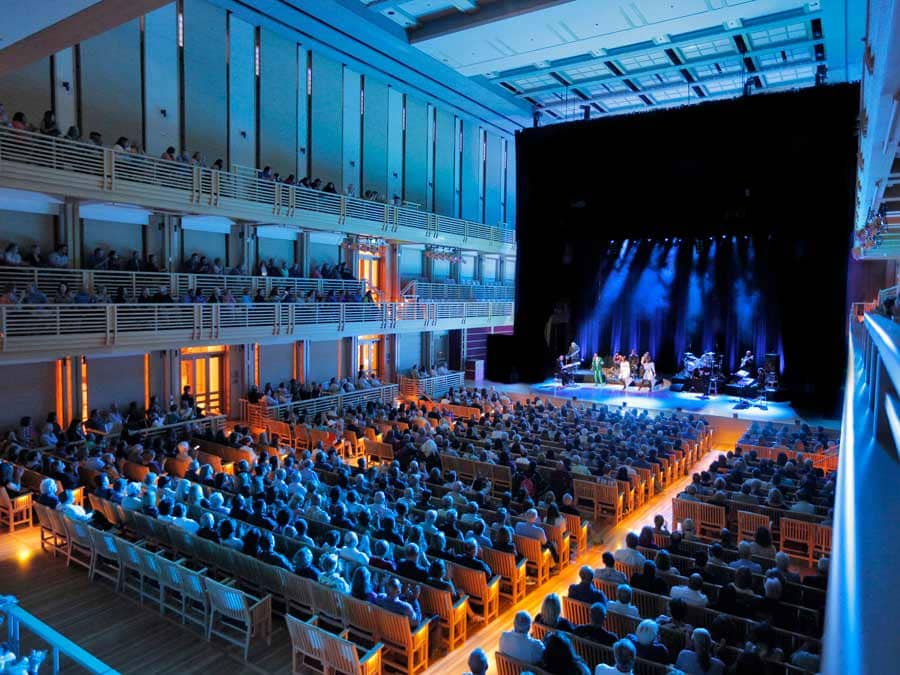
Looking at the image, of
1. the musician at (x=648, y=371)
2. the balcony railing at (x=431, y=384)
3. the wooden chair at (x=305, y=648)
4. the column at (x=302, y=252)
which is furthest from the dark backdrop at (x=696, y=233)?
the wooden chair at (x=305, y=648)

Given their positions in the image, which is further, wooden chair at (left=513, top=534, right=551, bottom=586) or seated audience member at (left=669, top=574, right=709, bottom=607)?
wooden chair at (left=513, top=534, right=551, bottom=586)

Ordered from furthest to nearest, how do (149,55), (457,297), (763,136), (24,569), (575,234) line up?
(457,297)
(575,234)
(763,136)
(149,55)
(24,569)

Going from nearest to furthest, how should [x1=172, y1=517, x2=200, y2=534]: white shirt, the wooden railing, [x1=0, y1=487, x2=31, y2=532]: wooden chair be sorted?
[x1=172, y1=517, x2=200, y2=534]: white shirt, [x1=0, y1=487, x2=31, y2=532]: wooden chair, the wooden railing

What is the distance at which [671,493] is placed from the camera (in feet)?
47.8

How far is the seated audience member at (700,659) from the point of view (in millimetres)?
5980

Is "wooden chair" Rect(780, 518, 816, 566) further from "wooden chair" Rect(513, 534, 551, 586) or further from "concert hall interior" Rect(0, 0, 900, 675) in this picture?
"wooden chair" Rect(513, 534, 551, 586)

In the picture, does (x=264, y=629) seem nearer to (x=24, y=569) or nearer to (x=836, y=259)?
(x=24, y=569)

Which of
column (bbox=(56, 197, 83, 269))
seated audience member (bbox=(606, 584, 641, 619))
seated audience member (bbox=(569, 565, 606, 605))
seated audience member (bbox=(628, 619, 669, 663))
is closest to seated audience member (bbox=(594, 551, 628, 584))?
seated audience member (bbox=(569, 565, 606, 605))

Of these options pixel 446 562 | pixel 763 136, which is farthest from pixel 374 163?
pixel 446 562

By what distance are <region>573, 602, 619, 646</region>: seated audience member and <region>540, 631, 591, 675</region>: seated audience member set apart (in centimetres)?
49

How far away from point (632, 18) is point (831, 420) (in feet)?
44.7

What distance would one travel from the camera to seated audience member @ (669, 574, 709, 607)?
7.39m

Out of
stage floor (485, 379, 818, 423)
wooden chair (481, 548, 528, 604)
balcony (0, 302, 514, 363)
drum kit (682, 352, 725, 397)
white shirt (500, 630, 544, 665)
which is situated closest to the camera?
white shirt (500, 630, 544, 665)

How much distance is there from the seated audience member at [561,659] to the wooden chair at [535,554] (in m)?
3.27
